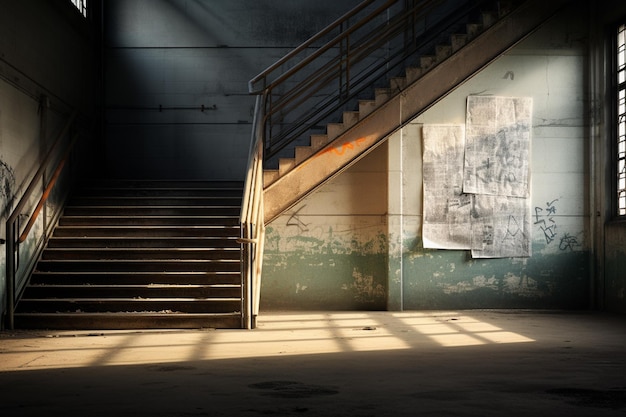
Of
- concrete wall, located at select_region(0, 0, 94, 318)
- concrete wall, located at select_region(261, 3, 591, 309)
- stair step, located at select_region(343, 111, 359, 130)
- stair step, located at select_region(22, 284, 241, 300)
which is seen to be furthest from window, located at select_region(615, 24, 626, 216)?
concrete wall, located at select_region(0, 0, 94, 318)

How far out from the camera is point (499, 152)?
11188 millimetres

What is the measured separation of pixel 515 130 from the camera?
11180mm

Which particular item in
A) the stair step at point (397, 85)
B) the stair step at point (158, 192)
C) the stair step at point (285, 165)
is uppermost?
the stair step at point (397, 85)

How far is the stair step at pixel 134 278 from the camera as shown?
9203mm

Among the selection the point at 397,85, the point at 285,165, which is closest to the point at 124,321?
the point at 285,165

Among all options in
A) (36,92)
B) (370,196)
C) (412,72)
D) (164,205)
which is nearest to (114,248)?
(164,205)

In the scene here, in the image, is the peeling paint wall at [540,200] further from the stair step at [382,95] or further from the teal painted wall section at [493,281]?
the stair step at [382,95]

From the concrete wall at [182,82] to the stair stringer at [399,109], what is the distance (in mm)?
3262

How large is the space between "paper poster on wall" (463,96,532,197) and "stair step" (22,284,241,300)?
412 centimetres

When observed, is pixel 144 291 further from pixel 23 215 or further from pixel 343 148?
pixel 343 148

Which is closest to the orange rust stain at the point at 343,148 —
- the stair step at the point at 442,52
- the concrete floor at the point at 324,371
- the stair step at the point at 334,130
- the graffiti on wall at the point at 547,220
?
the stair step at the point at 334,130

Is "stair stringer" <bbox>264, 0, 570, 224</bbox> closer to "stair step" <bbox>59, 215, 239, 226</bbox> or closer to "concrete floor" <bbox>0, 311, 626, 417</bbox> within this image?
"stair step" <bbox>59, 215, 239, 226</bbox>

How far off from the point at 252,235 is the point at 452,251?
3.77 metres

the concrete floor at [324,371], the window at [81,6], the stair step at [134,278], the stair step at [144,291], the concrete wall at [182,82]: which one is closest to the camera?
the concrete floor at [324,371]
